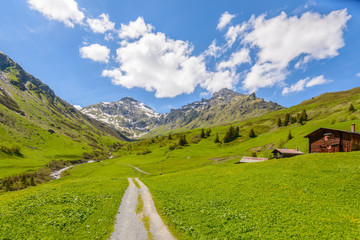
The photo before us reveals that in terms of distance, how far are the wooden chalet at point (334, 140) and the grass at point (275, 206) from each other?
20.4 metres

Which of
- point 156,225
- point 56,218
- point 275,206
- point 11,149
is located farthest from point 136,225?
point 11,149

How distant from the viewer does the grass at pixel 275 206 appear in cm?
1497

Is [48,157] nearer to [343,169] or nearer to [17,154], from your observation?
[17,154]

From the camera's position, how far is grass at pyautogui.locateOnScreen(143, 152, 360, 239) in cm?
1497

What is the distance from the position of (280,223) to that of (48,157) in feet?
633

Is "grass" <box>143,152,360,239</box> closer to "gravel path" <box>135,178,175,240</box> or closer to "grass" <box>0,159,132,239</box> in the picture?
"gravel path" <box>135,178,175,240</box>

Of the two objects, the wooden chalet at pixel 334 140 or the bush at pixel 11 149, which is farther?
the bush at pixel 11 149

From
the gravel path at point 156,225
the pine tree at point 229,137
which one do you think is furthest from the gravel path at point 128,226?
the pine tree at point 229,137

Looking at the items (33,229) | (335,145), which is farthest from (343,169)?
(33,229)

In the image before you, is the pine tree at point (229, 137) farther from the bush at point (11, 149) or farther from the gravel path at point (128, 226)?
the bush at point (11, 149)

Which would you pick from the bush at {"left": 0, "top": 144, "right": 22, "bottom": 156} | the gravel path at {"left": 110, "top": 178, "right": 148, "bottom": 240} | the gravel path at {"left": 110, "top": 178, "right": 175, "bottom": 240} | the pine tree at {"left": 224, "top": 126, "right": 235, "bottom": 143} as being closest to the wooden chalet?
the gravel path at {"left": 110, "top": 178, "right": 175, "bottom": 240}

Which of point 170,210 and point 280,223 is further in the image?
point 170,210

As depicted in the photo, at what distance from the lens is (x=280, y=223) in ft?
53.0

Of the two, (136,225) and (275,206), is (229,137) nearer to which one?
(275,206)
